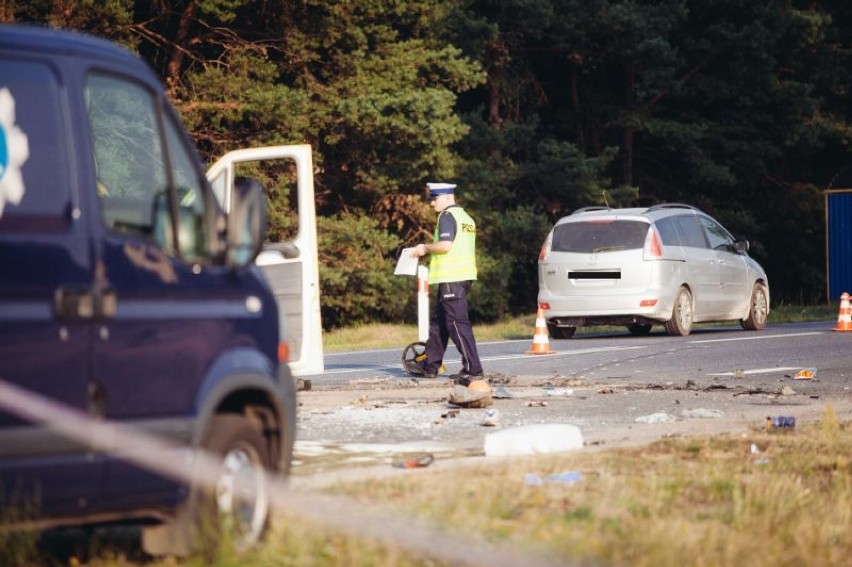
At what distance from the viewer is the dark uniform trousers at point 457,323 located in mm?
13836

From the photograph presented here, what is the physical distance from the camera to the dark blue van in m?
5.22

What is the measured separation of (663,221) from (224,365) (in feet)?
56.1

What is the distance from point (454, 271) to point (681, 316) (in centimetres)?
901

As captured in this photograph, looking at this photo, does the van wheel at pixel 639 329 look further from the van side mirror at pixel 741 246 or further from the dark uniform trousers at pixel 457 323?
the dark uniform trousers at pixel 457 323

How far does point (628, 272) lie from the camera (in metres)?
21.7

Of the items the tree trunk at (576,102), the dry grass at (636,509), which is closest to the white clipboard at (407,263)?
the dry grass at (636,509)

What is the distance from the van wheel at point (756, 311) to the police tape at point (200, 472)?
18.8m

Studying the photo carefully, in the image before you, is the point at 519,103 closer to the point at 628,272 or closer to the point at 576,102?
the point at 576,102

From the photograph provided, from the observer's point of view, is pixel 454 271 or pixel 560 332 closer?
pixel 454 271

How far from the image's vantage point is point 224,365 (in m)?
6.02

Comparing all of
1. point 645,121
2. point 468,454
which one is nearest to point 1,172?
point 468,454

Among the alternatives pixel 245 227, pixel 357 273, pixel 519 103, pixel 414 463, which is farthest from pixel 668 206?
pixel 245 227

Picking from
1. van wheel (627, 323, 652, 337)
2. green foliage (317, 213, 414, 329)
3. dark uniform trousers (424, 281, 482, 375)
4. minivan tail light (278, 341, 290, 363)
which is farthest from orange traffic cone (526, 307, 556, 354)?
minivan tail light (278, 341, 290, 363)

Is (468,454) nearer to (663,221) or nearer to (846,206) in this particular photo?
(663,221)
